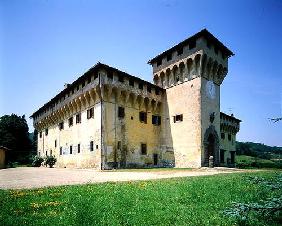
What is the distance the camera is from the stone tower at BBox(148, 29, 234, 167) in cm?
2894

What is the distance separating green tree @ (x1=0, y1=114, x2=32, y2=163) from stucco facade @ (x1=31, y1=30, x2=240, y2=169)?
101 feet

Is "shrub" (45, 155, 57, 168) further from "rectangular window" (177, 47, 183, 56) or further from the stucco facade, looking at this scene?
"rectangular window" (177, 47, 183, 56)

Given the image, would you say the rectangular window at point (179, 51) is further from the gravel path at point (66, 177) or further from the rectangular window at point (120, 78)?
the gravel path at point (66, 177)

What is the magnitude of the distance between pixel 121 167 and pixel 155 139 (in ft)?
22.2

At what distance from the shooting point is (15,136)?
6347 centimetres

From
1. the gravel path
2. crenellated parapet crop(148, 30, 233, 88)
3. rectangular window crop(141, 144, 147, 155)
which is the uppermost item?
crenellated parapet crop(148, 30, 233, 88)

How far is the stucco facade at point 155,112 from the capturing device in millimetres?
27906

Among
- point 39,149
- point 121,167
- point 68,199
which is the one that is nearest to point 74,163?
point 121,167

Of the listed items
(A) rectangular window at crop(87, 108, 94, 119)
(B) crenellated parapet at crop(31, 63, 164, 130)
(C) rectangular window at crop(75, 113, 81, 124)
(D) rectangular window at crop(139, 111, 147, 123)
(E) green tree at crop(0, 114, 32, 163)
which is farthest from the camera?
(E) green tree at crop(0, 114, 32, 163)

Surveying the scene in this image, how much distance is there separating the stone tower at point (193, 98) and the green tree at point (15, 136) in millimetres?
39491

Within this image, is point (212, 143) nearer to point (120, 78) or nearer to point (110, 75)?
point (120, 78)

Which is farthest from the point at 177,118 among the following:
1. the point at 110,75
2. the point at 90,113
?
the point at 90,113

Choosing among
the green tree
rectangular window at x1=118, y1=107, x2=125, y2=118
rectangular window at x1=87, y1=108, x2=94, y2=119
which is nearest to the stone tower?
rectangular window at x1=118, y1=107, x2=125, y2=118

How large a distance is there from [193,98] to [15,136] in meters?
50.9
